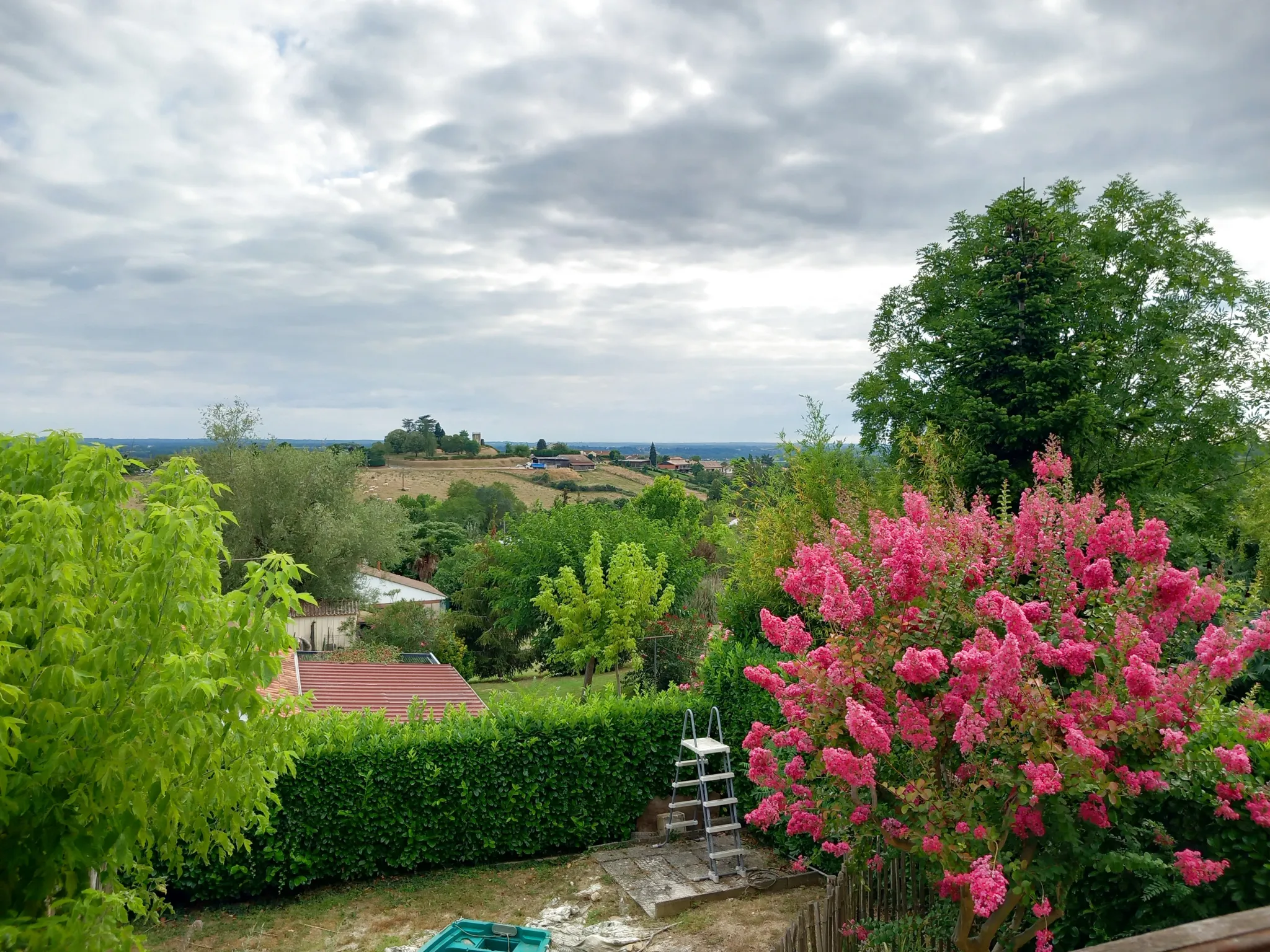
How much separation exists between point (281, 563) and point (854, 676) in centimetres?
348

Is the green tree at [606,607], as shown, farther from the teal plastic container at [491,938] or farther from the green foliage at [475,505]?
the green foliage at [475,505]

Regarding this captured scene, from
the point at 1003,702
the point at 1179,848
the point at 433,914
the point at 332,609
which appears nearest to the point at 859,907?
the point at 1179,848

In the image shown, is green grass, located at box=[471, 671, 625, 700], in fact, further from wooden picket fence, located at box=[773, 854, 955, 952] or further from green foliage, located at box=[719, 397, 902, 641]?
wooden picket fence, located at box=[773, 854, 955, 952]

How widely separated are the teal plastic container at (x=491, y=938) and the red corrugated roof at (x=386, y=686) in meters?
6.31

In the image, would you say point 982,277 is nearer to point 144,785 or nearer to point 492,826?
point 492,826

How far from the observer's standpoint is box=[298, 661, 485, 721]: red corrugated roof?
14.7 meters

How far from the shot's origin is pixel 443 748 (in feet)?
33.1

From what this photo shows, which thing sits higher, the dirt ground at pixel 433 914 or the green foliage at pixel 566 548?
the green foliage at pixel 566 548

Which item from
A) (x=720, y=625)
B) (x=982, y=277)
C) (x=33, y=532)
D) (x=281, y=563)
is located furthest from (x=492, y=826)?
(x=982, y=277)

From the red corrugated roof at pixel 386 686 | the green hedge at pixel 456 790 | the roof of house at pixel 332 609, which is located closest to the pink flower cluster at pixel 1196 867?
the green hedge at pixel 456 790

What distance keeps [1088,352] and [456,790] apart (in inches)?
611

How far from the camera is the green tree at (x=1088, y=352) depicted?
57.3 ft

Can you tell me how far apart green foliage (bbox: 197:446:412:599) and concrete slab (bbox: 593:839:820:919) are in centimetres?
2437

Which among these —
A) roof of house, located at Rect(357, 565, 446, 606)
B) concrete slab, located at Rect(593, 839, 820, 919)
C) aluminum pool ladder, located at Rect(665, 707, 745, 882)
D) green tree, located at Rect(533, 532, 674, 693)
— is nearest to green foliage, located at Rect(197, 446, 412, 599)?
roof of house, located at Rect(357, 565, 446, 606)
